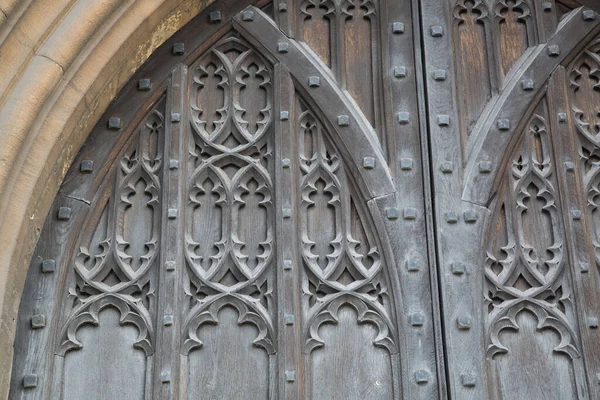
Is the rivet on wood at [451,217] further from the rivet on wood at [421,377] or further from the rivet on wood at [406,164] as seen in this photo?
the rivet on wood at [421,377]

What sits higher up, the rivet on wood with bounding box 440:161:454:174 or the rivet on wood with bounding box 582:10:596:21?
the rivet on wood with bounding box 582:10:596:21

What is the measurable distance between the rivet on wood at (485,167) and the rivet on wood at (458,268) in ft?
1.19

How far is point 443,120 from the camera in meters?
3.67

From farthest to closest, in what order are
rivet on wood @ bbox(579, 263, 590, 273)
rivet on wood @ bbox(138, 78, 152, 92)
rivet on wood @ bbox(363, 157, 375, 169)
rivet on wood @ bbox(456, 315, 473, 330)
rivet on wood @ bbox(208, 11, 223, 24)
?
rivet on wood @ bbox(208, 11, 223, 24)
rivet on wood @ bbox(138, 78, 152, 92)
rivet on wood @ bbox(363, 157, 375, 169)
rivet on wood @ bbox(579, 263, 590, 273)
rivet on wood @ bbox(456, 315, 473, 330)

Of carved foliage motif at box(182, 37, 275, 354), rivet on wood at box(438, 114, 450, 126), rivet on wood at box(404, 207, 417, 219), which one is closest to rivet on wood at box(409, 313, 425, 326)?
rivet on wood at box(404, 207, 417, 219)

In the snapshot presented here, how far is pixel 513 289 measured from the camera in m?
3.46

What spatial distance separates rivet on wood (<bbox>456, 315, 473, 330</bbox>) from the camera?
3365 mm

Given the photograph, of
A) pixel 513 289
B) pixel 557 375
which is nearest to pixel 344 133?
pixel 513 289

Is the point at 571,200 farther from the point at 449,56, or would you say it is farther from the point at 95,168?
the point at 95,168

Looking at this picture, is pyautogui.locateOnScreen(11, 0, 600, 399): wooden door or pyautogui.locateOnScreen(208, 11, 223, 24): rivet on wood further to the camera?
pyautogui.locateOnScreen(208, 11, 223, 24): rivet on wood

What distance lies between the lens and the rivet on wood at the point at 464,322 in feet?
11.0

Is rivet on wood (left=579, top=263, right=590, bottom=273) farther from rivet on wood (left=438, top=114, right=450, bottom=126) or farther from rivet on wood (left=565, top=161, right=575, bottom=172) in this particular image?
rivet on wood (left=438, top=114, right=450, bottom=126)

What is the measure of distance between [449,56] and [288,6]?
640 mm

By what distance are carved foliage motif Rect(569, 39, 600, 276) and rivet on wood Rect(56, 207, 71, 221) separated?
1810 millimetres
